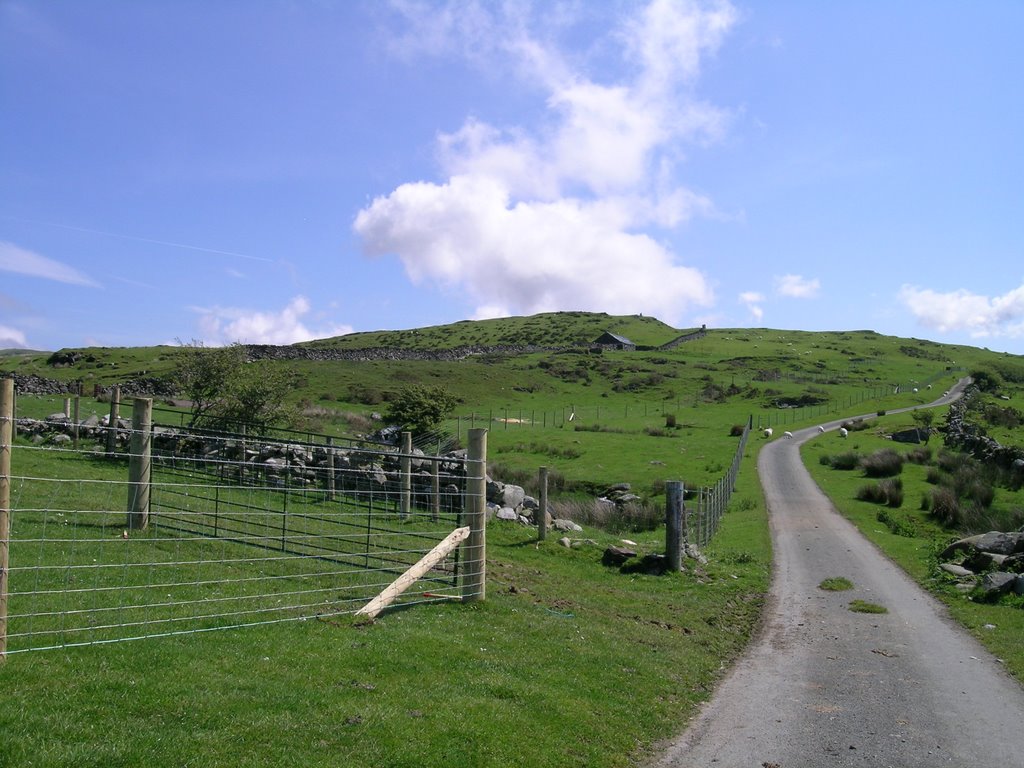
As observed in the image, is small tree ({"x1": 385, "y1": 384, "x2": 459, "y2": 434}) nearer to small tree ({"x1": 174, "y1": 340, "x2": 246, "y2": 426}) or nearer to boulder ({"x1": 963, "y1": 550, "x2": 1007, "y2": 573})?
small tree ({"x1": 174, "y1": 340, "x2": 246, "y2": 426})

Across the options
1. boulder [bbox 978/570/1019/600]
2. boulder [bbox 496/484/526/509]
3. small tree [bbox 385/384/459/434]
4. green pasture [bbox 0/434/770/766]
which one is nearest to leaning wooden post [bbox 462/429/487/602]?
green pasture [bbox 0/434/770/766]

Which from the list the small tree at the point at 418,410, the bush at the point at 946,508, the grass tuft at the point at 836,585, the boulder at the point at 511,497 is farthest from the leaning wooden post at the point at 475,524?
the small tree at the point at 418,410

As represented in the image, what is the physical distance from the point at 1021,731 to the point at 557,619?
235 inches

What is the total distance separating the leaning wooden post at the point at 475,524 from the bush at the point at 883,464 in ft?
110

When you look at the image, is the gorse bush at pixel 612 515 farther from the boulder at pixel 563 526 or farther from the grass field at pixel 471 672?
the boulder at pixel 563 526

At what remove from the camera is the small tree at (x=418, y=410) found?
45.8 meters

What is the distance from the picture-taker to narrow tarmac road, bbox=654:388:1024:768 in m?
7.66

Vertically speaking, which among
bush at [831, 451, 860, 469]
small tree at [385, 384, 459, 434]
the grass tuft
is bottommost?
the grass tuft

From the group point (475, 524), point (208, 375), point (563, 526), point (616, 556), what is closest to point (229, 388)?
point (208, 375)

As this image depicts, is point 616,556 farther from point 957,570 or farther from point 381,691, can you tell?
point 381,691

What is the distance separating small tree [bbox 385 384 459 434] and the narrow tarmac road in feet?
99.7

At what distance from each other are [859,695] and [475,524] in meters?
5.78

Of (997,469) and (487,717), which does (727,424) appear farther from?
(487,717)

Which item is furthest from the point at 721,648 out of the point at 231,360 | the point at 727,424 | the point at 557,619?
the point at 727,424
